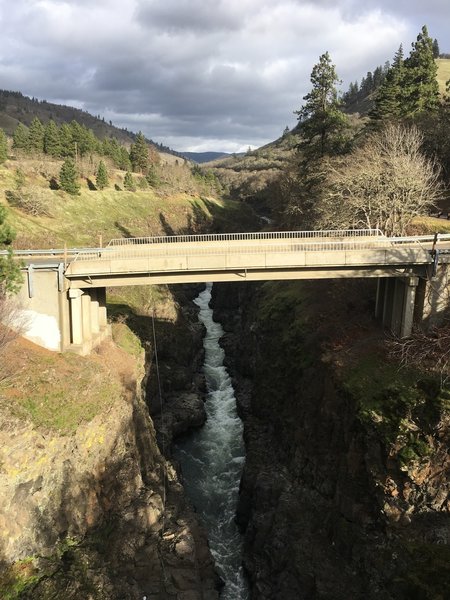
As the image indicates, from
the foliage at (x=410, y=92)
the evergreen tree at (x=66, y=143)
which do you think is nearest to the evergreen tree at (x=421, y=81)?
the foliage at (x=410, y=92)

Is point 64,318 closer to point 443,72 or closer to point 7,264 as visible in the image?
point 7,264

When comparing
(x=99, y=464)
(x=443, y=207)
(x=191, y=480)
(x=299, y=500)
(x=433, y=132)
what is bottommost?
(x=191, y=480)

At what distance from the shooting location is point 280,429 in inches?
1238

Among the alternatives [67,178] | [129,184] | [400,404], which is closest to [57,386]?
[400,404]

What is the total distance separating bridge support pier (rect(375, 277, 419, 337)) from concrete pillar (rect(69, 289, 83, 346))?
20.6 metres

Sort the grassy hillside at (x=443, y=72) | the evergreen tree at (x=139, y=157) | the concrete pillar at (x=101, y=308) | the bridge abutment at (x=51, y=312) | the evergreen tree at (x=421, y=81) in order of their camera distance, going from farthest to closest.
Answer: the grassy hillside at (x=443, y=72) < the evergreen tree at (x=139, y=157) < the evergreen tree at (x=421, y=81) < the concrete pillar at (x=101, y=308) < the bridge abutment at (x=51, y=312)

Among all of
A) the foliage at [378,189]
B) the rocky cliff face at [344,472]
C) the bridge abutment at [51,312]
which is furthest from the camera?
the foliage at [378,189]

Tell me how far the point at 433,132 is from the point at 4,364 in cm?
4966

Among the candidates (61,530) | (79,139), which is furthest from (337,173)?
(79,139)

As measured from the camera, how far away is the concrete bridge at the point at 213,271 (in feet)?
87.4

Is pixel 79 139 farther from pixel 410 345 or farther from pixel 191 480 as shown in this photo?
pixel 410 345

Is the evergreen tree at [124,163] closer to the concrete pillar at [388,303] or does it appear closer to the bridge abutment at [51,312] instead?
the bridge abutment at [51,312]

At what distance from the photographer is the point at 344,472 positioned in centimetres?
2312

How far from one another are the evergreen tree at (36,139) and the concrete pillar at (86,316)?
6419cm
